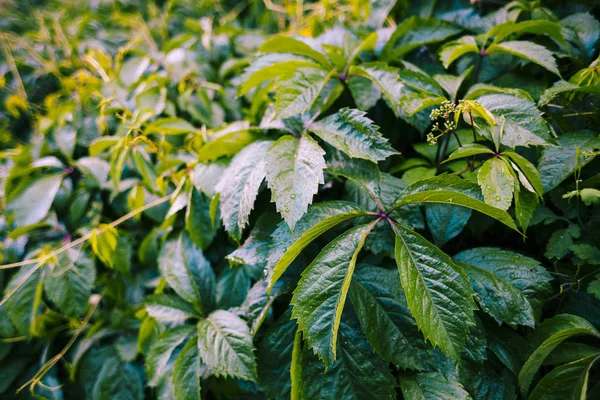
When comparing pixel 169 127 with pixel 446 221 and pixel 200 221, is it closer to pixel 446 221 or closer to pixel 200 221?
pixel 200 221

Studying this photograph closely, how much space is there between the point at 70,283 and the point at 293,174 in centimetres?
93

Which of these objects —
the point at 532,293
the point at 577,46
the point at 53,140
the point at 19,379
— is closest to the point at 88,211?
the point at 53,140

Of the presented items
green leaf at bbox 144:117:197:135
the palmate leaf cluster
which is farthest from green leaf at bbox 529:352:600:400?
green leaf at bbox 144:117:197:135

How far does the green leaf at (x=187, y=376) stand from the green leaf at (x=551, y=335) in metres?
0.70

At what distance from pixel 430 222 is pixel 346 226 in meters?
0.20

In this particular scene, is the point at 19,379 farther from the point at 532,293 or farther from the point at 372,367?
the point at 532,293

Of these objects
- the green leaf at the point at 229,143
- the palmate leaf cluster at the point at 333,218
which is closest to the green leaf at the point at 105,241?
the palmate leaf cluster at the point at 333,218

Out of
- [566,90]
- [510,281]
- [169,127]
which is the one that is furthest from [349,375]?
[169,127]

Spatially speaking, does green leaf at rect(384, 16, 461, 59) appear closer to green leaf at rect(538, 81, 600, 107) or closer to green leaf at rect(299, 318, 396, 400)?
green leaf at rect(538, 81, 600, 107)

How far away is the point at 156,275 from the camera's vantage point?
1252mm

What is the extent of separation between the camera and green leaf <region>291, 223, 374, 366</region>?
2.01ft

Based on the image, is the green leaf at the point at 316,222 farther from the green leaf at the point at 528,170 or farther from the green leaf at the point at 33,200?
the green leaf at the point at 33,200

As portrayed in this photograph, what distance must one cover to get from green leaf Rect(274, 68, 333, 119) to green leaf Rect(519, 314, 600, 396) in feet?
2.17

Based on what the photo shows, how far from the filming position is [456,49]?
0.85 meters
